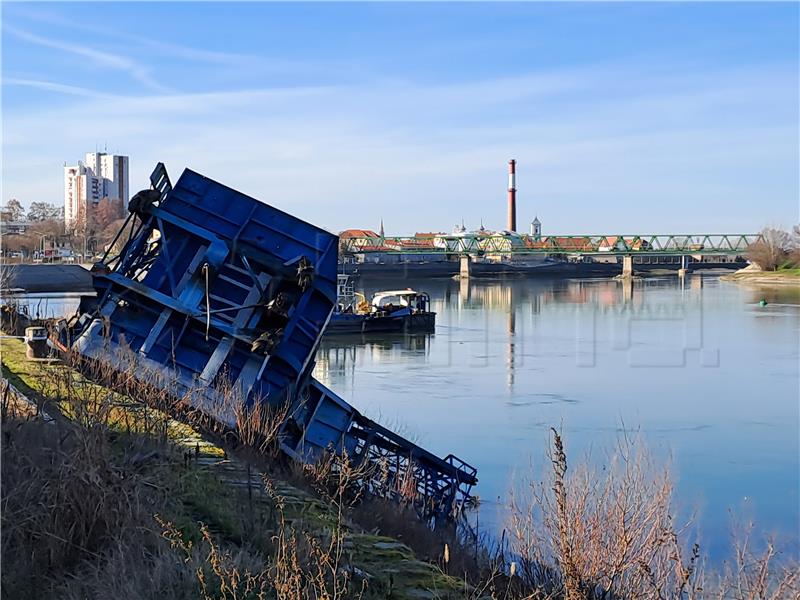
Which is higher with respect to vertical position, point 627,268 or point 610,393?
point 627,268

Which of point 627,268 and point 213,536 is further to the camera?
point 627,268

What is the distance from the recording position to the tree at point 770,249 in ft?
389

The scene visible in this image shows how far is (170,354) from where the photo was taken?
15734 mm

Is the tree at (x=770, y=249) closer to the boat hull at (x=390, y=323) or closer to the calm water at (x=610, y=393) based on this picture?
the calm water at (x=610, y=393)

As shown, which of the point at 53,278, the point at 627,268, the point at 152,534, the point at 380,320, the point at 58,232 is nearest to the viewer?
the point at 152,534

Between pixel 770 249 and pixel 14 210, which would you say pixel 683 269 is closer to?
pixel 770 249

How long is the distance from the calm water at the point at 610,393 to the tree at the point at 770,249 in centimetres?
5851

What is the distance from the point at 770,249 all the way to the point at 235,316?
383 feet

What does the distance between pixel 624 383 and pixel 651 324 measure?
25.9 meters

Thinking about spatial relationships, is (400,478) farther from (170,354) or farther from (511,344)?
(511,344)

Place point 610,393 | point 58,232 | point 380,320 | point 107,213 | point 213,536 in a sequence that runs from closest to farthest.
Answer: point 213,536 < point 610,393 < point 380,320 < point 58,232 < point 107,213

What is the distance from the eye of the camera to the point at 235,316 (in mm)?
16234

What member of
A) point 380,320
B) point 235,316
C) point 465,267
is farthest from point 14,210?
point 235,316

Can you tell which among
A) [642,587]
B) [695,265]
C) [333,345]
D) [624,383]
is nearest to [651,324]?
[333,345]
